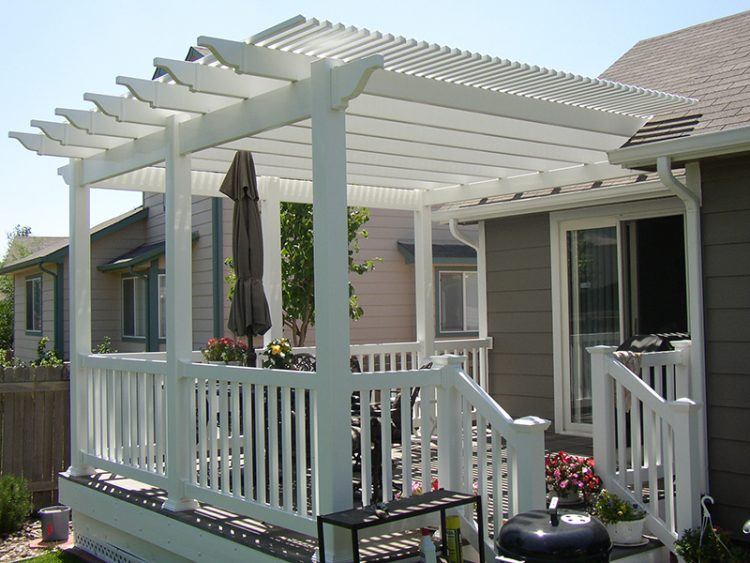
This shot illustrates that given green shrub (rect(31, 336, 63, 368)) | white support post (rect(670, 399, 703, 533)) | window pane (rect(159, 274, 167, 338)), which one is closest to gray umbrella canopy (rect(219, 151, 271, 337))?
white support post (rect(670, 399, 703, 533))

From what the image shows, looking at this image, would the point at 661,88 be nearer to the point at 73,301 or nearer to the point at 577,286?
the point at 577,286

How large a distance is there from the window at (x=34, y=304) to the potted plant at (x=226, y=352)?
13398mm

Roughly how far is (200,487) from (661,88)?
4.56 meters

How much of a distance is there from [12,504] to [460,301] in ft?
32.5

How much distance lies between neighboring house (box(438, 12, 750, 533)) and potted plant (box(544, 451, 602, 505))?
791 millimetres

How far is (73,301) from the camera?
285 inches

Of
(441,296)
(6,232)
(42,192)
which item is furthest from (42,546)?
(6,232)

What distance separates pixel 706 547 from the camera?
15.3ft

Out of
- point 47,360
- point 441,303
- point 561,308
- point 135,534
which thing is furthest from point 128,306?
point 135,534

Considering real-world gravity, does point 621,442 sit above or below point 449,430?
below

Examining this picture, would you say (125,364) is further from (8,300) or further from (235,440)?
(8,300)

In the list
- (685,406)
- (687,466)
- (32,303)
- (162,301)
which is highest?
(32,303)

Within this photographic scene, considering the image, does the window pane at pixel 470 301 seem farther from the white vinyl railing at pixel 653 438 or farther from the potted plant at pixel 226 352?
the white vinyl railing at pixel 653 438

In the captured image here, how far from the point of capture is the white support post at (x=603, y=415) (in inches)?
212
